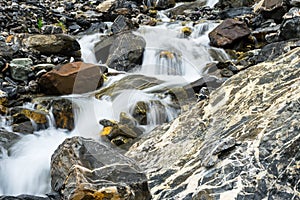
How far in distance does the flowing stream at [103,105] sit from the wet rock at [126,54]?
0.67ft

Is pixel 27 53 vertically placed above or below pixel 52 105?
above

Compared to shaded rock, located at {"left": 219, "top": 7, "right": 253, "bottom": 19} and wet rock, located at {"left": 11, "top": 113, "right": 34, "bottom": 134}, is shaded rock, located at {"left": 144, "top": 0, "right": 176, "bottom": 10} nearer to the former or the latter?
shaded rock, located at {"left": 219, "top": 7, "right": 253, "bottom": 19}

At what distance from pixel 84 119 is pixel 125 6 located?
8313 millimetres

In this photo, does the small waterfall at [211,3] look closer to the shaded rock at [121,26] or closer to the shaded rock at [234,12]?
the shaded rock at [234,12]

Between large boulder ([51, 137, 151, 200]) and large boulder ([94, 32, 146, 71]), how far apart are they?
4.88m

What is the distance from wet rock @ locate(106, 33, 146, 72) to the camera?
28.9ft

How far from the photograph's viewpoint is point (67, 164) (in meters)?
4.02

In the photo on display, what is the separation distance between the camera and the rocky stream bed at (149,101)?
3264 millimetres

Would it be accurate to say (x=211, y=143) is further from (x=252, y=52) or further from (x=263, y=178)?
(x=252, y=52)

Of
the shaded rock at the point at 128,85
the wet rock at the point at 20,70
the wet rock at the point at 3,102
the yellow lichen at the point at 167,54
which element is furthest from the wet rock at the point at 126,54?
the wet rock at the point at 3,102

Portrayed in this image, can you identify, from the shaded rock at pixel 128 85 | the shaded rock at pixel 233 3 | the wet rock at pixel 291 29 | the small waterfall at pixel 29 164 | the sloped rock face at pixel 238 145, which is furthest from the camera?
the shaded rock at pixel 233 3

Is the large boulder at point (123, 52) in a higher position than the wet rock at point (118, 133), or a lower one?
higher

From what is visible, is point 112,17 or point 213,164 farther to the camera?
point 112,17

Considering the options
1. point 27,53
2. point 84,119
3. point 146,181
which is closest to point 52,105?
point 84,119
